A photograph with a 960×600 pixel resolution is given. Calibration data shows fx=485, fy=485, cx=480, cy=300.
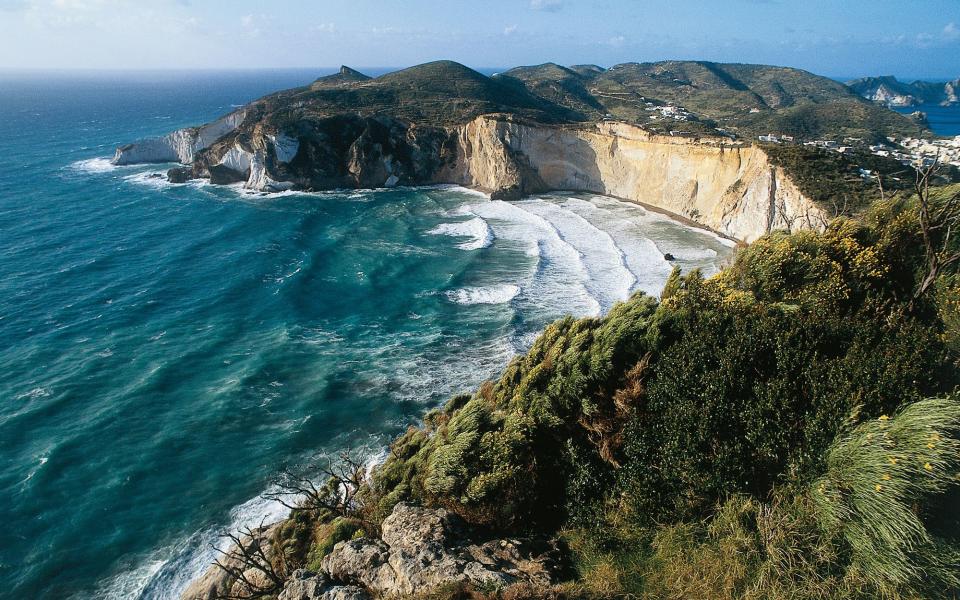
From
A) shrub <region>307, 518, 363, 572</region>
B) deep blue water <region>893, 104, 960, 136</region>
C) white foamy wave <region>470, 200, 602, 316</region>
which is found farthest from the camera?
deep blue water <region>893, 104, 960, 136</region>

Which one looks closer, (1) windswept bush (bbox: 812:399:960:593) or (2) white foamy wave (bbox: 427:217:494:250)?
(1) windswept bush (bbox: 812:399:960:593)

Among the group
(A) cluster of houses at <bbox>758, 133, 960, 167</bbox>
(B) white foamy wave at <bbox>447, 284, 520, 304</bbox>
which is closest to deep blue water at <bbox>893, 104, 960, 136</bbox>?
(A) cluster of houses at <bbox>758, 133, 960, 167</bbox>

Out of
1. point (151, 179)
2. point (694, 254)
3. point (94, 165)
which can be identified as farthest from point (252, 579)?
point (94, 165)

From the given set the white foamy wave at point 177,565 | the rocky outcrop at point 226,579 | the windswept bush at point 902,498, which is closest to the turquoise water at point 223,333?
the white foamy wave at point 177,565

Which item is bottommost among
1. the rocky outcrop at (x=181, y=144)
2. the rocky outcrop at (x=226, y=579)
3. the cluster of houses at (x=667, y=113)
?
the rocky outcrop at (x=226, y=579)

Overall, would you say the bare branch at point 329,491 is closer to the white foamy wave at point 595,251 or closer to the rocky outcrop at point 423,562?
the rocky outcrop at point 423,562

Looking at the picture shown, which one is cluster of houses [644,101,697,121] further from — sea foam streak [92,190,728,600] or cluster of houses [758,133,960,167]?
sea foam streak [92,190,728,600]

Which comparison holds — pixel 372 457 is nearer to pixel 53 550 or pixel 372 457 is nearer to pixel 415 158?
pixel 53 550
